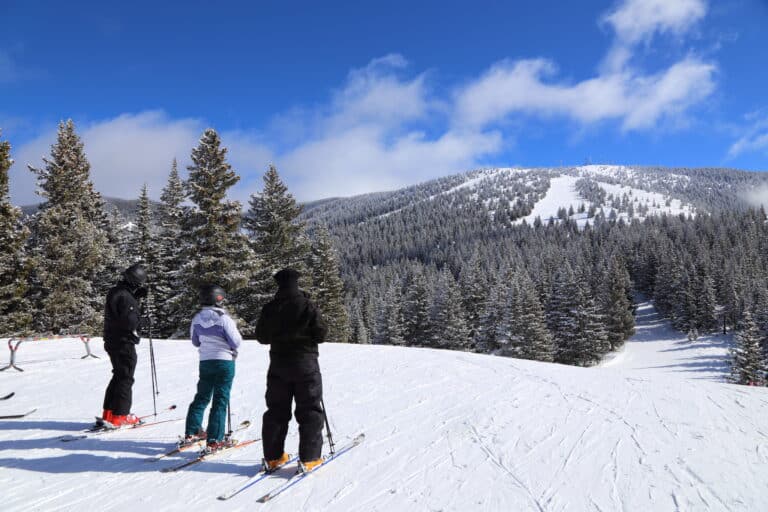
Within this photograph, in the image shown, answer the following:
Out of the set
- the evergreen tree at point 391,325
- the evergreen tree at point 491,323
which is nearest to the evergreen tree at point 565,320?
the evergreen tree at point 491,323

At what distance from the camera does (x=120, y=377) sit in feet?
20.6

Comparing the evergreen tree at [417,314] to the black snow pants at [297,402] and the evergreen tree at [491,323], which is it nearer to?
the evergreen tree at [491,323]

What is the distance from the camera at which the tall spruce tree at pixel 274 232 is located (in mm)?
24891

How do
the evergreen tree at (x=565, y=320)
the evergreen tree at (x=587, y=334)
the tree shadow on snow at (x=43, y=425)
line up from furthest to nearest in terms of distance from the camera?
the evergreen tree at (x=565, y=320) → the evergreen tree at (x=587, y=334) → the tree shadow on snow at (x=43, y=425)

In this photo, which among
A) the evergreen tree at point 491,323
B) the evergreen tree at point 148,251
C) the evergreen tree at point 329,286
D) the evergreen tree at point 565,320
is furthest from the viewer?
the evergreen tree at point 491,323

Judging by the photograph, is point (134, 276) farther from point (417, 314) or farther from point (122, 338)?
point (417, 314)

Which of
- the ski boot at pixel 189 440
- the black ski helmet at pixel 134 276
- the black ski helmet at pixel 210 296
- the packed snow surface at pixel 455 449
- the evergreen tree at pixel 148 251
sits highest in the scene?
the evergreen tree at pixel 148 251

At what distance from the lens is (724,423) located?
226 inches

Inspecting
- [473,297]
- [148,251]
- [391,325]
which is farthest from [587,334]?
[148,251]

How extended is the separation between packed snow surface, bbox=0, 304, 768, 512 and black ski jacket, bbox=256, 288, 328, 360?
137cm

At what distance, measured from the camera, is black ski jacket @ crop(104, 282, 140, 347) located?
20.2 ft

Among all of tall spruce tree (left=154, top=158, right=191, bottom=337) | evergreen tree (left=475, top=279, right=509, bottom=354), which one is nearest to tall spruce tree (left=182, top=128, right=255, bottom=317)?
tall spruce tree (left=154, top=158, right=191, bottom=337)

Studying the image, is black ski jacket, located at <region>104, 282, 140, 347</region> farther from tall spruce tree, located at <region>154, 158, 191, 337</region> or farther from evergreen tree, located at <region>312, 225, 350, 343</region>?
evergreen tree, located at <region>312, 225, 350, 343</region>

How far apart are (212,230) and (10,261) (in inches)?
371
